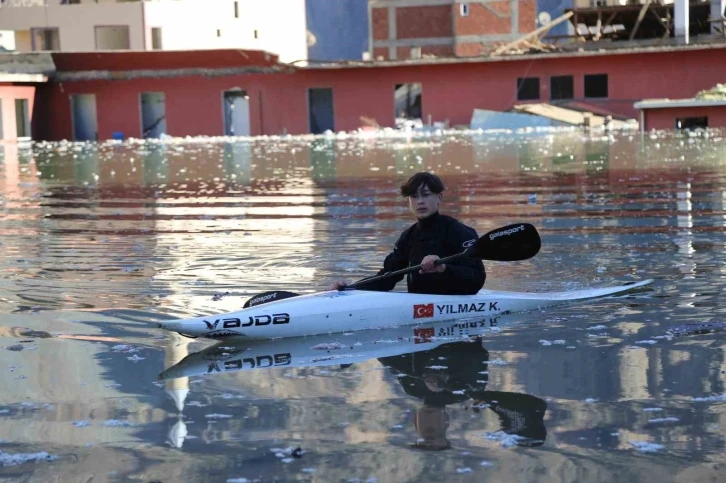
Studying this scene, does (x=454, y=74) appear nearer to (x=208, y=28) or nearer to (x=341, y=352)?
(x=208, y=28)

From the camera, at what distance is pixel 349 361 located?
281 inches

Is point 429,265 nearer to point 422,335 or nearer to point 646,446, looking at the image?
point 422,335

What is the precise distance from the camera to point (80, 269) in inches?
430

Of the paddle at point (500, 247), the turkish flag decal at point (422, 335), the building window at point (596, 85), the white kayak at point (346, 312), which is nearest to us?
the white kayak at point (346, 312)

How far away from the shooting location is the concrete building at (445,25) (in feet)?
215

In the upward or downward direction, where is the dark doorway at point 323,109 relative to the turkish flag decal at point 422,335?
upward

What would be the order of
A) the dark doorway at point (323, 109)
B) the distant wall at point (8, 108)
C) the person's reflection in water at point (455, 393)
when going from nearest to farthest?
the person's reflection in water at point (455, 393), the distant wall at point (8, 108), the dark doorway at point (323, 109)

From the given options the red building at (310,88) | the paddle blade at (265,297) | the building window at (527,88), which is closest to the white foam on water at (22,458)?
the paddle blade at (265,297)

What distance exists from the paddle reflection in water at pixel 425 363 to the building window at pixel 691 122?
103 feet

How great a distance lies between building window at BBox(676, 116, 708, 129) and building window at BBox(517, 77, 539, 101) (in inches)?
329

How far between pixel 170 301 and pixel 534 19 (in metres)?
58.6

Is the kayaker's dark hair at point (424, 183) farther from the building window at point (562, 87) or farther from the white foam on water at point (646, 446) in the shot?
the building window at point (562, 87)

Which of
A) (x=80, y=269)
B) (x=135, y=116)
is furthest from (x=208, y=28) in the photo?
(x=80, y=269)

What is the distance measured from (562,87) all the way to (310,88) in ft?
32.4
